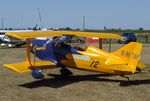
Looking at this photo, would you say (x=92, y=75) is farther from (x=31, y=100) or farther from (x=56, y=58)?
(x=31, y=100)

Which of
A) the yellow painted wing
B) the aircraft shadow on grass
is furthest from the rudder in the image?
the yellow painted wing

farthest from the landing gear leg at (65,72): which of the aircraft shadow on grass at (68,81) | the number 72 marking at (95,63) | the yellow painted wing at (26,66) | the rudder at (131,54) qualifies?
the rudder at (131,54)

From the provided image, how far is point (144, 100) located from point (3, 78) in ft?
22.2

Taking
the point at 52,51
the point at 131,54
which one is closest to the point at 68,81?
the point at 52,51

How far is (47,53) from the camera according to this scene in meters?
16.3

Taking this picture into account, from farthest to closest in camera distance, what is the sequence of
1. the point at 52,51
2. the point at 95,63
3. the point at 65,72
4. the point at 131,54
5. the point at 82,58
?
the point at 65,72, the point at 52,51, the point at 82,58, the point at 95,63, the point at 131,54

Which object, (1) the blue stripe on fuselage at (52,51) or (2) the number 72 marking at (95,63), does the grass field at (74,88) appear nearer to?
(2) the number 72 marking at (95,63)

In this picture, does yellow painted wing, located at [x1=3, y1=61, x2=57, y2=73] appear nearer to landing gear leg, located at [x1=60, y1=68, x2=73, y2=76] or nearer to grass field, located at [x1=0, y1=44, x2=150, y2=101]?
grass field, located at [x1=0, y1=44, x2=150, y2=101]

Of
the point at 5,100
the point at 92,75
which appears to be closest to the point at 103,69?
the point at 92,75

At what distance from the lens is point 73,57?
15.2 meters

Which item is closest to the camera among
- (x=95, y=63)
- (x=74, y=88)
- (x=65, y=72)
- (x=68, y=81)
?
(x=74, y=88)

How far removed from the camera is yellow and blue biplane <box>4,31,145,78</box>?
13.7 m

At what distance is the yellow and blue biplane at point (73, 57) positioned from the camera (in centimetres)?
1373

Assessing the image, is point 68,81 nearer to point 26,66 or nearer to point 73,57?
point 73,57
